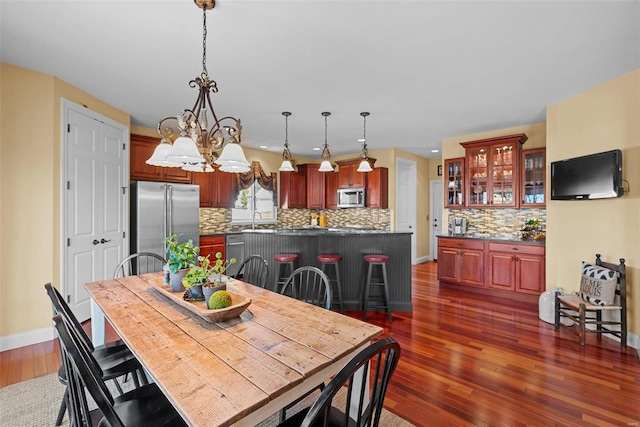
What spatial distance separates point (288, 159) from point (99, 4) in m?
2.34

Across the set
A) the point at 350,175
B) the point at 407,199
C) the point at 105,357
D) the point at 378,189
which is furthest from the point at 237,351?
the point at 407,199

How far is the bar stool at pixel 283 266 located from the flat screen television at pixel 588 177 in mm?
3235

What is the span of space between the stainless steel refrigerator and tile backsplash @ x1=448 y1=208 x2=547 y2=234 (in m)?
4.49

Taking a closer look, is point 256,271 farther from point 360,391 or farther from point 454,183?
point 454,183

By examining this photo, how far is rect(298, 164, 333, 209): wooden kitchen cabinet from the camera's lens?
23.1 ft

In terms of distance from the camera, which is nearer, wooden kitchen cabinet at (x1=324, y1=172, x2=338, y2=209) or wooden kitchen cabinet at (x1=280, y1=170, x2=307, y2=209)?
wooden kitchen cabinet at (x1=280, y1=170, x2=307, y2=209)

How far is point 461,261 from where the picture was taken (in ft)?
15.8

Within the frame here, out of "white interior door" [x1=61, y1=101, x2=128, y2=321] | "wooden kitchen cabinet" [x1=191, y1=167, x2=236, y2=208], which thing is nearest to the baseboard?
"white interior door" [x1=61, y1=101, x2=128, y2=321]

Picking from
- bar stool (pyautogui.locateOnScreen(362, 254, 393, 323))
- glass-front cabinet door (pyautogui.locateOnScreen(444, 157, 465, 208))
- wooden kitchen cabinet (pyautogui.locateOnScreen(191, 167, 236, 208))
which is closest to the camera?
bar stool (pyautogui.locateOnScreen(362, 254, 393, 323))

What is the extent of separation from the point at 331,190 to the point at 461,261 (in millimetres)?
3218

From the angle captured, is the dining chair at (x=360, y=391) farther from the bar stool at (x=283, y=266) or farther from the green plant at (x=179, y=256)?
the bar stool at (x=283, y=266)

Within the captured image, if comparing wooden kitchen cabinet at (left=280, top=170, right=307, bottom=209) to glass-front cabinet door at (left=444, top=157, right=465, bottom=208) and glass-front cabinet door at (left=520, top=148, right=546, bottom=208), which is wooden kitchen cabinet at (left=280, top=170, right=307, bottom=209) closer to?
glass-front cabinet door at (left=444, top=157, right=465, bottom=208)

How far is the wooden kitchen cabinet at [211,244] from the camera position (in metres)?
5.30

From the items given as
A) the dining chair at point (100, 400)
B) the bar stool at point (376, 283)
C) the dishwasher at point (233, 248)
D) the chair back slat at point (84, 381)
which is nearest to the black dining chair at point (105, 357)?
the dining chair at point (100, 400)
